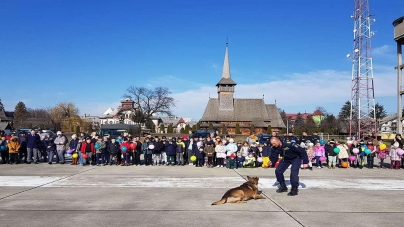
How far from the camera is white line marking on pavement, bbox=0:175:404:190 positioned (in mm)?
Answer: 11727

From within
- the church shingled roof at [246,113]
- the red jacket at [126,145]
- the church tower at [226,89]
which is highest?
the church tower at [226,89]

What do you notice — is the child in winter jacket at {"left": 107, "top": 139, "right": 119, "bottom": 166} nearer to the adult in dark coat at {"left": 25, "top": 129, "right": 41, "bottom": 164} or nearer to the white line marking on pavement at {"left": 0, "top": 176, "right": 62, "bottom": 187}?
the adult in dark coat at {"left": 25, "top": 129, "right": 41, "bottom": 164}

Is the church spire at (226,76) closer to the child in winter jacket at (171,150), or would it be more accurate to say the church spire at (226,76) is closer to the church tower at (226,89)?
the church tower at (226,89)

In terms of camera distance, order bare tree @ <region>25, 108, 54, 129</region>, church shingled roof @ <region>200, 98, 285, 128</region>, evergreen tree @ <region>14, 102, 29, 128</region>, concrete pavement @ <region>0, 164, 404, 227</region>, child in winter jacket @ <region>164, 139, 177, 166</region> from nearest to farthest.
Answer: concrete pavement @ <region>0, 164, 404, 227</region> → child in winter jacket @ <region>164, 139, 177, 166</region> → church shingled roof @ <region>200, 98, 285, 128</region> → bare tree @ <region>25, 108, 54, 129</region> → evergreen tree @ <region>14, 102, 29, 128</region>

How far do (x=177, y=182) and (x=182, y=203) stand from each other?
12.6 ft

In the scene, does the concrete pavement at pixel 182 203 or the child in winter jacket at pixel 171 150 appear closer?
the concrete pavement at pixel 182 203

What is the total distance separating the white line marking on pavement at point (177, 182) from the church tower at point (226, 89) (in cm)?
6996

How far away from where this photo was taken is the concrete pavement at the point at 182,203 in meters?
7.14

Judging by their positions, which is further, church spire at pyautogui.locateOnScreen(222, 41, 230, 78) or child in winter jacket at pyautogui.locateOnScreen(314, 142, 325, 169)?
church spire at pyautogui.locateOnScreen(222, 41, 230, 78)

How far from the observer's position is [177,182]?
41.6ft

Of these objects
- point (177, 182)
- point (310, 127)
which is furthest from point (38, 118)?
point (177, 182)

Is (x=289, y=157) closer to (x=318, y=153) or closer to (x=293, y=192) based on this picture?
(x=293, y=192)

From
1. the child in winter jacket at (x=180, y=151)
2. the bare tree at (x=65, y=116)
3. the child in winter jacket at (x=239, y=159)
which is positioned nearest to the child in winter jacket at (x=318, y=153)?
the child in winter jacket at (x=239, y=159)

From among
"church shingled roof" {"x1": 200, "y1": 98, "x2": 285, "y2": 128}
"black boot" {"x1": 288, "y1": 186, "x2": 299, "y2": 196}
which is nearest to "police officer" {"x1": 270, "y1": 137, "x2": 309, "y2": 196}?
"black boot" {"x1": 288, "y1": 186, "x2": 299, "y2": 196}
